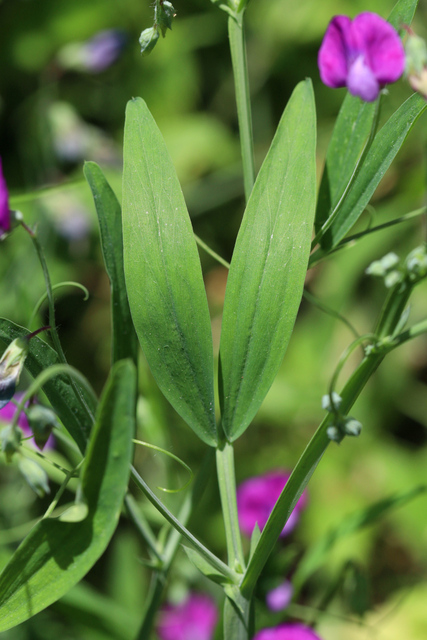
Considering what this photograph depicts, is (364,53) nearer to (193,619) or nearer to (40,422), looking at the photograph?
(40,422)

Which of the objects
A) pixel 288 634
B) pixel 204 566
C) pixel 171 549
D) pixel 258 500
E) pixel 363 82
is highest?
pixel 363 82

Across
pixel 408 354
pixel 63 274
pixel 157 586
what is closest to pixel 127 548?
pixel 157 586

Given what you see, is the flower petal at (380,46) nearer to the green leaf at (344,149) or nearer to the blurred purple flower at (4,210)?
the green leaf at (344,149)

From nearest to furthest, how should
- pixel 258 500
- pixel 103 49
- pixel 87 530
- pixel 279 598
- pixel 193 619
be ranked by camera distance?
pixel 87 530
pixel 279 598
pixel 258 500
pixel 193 619
pixel 103 49

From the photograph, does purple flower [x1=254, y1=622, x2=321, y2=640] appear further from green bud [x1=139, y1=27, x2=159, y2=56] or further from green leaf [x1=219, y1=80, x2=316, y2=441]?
green bud [x1=139, y1=27, x2=159, y2=56]

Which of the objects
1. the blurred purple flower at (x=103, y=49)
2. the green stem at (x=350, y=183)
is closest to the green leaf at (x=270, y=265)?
the green stem at (x=350, y=183)

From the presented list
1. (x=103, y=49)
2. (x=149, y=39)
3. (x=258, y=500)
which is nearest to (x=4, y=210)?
(x=149, y=39)

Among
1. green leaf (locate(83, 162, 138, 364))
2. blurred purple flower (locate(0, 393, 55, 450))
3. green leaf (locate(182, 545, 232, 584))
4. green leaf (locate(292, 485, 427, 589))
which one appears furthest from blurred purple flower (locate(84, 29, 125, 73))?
green leaf (locate(182, 545, 232, 584))
